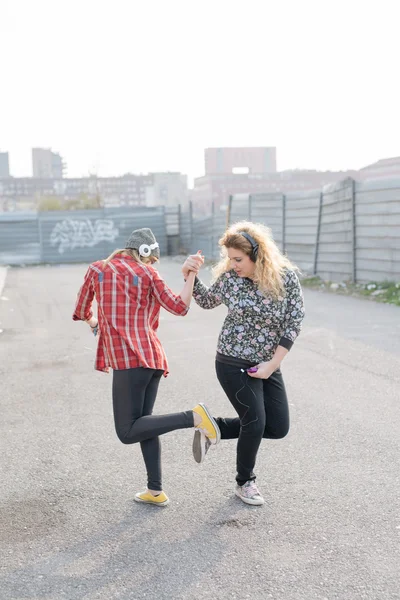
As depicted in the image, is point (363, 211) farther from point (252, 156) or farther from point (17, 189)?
point (17, 189)

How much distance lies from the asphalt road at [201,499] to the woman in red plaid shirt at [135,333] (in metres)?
0.52

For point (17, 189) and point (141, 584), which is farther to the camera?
point (17, 189)

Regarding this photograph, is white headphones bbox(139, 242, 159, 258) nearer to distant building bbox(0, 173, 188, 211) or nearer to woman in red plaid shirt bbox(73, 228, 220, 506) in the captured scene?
woman in red plaid shirt bbox(73, 228, 220, 506)

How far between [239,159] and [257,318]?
159319 mm

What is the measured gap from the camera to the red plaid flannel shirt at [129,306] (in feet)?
15.2

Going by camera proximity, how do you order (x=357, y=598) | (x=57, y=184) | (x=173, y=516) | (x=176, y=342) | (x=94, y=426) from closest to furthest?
(x=357, y=598) < (x=173, y=516) < (x=94, y=426) < (x=176, y=342) < (x=57, y=184)

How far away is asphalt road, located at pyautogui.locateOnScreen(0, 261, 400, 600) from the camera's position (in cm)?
378

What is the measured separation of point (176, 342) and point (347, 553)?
24.0ft

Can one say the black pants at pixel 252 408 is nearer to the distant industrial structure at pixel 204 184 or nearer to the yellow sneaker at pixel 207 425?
the yellow sneaker at pixel 207 425

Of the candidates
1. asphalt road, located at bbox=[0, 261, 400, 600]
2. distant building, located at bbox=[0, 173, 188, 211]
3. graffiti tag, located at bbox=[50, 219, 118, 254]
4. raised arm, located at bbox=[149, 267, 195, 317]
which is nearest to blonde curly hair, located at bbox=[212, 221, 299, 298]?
raised arm, located at bbox=[149, 267, 195, 317]

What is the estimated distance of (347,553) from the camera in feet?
13.1

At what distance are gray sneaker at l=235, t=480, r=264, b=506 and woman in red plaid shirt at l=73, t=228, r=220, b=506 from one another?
0.33 m

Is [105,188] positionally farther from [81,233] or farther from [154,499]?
[154,499]

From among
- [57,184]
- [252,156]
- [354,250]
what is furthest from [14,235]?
[57,184]
